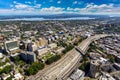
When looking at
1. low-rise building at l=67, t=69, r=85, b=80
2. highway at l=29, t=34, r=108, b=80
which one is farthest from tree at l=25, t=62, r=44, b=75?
low-rise building at l=67, t=69, r=85, b=80

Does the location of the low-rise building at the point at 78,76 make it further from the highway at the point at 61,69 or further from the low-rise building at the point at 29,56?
the low-rise building at the point at 29,56

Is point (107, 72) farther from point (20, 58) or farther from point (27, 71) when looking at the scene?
point (20, 58)

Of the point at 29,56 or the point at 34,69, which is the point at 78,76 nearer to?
the point at 34,69

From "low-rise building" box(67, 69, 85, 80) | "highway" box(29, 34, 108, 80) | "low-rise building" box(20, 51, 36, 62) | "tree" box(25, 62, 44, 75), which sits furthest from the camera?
"low-rise building" box(20, 51, 36, 62)

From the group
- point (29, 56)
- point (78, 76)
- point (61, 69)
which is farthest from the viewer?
point (29, 56)

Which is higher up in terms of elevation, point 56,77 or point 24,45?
point 24,45

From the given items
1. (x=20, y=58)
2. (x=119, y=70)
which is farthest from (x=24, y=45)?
(x=119, y=70)

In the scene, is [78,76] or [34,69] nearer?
[78,76]

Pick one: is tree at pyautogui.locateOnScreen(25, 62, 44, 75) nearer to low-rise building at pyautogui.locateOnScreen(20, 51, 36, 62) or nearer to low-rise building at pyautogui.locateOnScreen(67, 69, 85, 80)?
low-rise building at pyautogui.locateOnScreen(20, 51, 36, 62)

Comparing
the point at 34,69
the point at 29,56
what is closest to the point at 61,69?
the point at 34,69

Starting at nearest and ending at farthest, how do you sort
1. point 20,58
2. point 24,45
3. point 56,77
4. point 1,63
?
point 56,77 → point 1,63 → point 20,58 → point 24,45

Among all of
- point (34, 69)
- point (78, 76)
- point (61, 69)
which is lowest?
point (61, 69)
